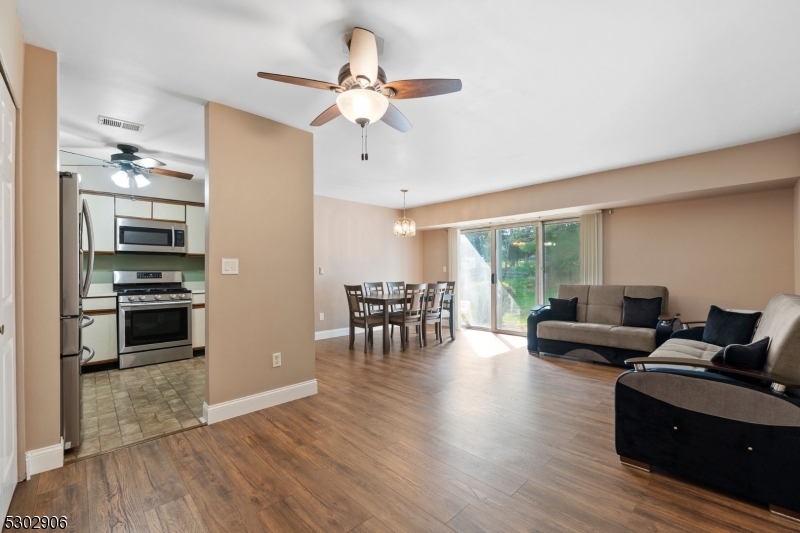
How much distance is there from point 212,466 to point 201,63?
2.57 metres

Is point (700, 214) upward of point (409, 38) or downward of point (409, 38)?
downward

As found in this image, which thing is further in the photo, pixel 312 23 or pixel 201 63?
pixel 201 63

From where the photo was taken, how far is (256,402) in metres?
2.90

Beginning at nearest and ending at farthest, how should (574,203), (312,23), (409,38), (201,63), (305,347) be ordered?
(312,23) → (409,38) → (201,63) → (305,347) → (574,203)

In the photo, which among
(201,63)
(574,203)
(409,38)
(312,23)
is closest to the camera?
(312,23)

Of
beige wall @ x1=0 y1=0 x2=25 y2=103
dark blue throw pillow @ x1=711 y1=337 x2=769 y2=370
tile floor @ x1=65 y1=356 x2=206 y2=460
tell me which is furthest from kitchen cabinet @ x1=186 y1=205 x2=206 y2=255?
dark blue throw pillow @ x1=711 y1=337 x2=769 y2=370

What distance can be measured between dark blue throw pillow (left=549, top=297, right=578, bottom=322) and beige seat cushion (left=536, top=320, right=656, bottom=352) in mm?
149

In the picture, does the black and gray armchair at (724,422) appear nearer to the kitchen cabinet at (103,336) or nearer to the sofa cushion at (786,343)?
the sofa cushion at (786,343)

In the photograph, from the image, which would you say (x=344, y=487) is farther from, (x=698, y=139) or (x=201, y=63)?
(x=698, y=139)

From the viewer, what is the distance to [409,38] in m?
1.97

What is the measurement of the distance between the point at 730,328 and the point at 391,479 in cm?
330

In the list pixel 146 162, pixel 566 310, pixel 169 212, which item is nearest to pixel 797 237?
pixel 566 310

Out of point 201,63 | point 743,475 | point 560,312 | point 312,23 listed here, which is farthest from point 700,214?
point 201,63

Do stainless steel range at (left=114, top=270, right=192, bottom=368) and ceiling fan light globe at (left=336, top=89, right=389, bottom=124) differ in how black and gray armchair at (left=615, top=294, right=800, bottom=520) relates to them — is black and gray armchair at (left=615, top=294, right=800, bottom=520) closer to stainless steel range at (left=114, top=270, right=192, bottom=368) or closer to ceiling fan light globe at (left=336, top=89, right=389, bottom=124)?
ceiling fan light globe at (left=336, top=89, right=389, bottom=124)
